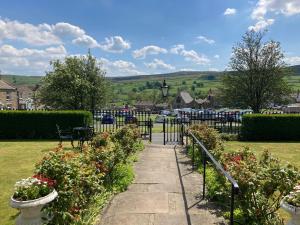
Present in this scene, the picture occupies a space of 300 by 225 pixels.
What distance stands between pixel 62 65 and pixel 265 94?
2175cm

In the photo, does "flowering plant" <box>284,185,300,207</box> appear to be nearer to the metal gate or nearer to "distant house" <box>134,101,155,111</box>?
the metal gate

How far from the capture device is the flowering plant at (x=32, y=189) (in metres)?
4.11

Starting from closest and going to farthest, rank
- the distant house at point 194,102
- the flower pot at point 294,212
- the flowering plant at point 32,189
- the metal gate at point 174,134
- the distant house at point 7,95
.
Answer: the flower pot at point 294,212
the flowering plant at point 32,189
the metal gate at point 174,134
the distant house at point 7,95
the distant house at point 194,102

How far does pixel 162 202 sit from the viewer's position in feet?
21.0

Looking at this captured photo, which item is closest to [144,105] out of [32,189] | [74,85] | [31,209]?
[74,85]

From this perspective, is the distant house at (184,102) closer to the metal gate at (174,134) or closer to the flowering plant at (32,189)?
the metal gate at (174,134)

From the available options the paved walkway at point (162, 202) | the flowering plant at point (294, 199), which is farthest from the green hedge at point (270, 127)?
the flowering plant at point (294, 199)

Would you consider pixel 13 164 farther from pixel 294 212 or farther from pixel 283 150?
pixel 283 150

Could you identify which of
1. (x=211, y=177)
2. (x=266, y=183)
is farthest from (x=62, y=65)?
(x=266, y=183)

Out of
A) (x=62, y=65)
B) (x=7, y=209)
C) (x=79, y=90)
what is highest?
(x=62, y=65)

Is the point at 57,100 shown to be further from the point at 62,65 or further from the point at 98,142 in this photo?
the point at 98,142

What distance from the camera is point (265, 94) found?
32.3 meters

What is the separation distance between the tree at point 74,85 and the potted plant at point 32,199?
31.5 m

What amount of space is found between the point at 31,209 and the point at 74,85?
104 ft
